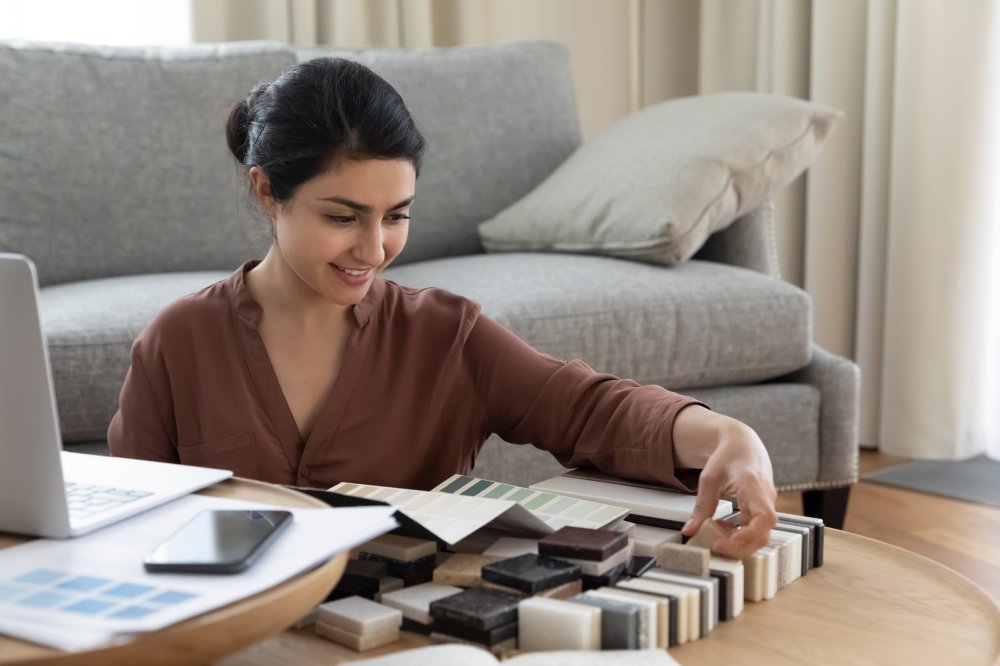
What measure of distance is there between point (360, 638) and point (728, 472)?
332 mm

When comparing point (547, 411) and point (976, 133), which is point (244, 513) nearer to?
point (547, 411)

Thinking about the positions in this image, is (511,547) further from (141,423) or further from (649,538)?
(141,423)

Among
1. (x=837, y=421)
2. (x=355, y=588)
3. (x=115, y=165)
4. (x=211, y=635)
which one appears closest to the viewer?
(x=211, y=635)

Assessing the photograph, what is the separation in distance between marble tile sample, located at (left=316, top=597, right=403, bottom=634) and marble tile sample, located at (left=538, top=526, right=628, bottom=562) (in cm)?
11

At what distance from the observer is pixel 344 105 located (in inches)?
45.6

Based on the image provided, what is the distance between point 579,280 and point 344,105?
2.82 feet

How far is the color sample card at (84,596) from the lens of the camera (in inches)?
24.0

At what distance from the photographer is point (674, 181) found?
2.08 m

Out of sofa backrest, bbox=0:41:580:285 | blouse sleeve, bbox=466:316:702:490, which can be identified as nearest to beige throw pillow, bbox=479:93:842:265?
sofa backrest, bbox=0:41:580:285

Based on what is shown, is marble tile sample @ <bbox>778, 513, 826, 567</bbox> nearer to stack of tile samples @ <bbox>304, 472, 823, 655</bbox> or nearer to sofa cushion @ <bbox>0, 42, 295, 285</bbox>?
stack of tile samples @ <bbox>304, 472, 823, 655</bbox>

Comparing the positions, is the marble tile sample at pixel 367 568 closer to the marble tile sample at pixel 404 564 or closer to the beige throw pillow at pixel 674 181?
the marble tile sample at pixel 404 564

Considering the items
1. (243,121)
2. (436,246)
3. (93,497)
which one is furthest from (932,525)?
(93,497)

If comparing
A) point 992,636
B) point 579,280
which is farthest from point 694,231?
point 992,636

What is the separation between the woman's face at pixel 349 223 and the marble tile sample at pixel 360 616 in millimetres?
448
